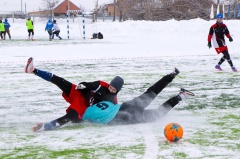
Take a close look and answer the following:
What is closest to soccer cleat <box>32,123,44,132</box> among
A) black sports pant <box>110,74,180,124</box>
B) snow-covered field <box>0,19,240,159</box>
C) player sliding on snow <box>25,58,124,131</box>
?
snow-covered field <box>0,19,240,159</box>

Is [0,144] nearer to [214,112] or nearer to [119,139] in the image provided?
[119,139]

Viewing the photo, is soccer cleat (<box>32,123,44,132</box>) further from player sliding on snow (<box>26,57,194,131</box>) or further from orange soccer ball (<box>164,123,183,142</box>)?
orange soccer ball (<box>164,123,183,142</box>)

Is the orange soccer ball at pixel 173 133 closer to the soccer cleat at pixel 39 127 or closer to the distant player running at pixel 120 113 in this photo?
the distant player running at pixel 120 113

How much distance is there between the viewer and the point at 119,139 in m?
5.78

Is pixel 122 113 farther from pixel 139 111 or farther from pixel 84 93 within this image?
pixel 84 93

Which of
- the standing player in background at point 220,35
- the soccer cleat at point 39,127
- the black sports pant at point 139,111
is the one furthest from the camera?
the standing player in background at point 220,35

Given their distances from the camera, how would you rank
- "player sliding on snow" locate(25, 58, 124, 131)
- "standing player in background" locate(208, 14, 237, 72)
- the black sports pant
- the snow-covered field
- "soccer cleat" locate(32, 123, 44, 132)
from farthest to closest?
1. "standing player in background" locate(208, 14, 237, 72)
2. the black sports pant
3. "player sliding on snow" locate(25, 58, 124, 131)
4. "soccer cleat" locate(32, 123, 44, 132)
5. the snow-covered field

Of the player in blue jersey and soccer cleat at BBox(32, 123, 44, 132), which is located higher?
the player in blue jersey

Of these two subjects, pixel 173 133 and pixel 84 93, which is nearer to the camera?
pixel 173 133

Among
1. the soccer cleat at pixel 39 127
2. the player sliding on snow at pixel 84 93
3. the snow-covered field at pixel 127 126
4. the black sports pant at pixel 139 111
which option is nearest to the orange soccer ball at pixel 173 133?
the snow-covered field at pixel 127 126

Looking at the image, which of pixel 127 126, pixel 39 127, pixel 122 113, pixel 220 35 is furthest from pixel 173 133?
pixel 220 35

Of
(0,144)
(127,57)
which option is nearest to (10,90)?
(0,144)

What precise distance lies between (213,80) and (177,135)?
5934mm

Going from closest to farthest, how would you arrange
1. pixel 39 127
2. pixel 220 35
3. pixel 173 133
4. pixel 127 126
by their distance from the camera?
pixel 173 133 < pixel 39 127 < pixel 127 126 < pixel 220 35
